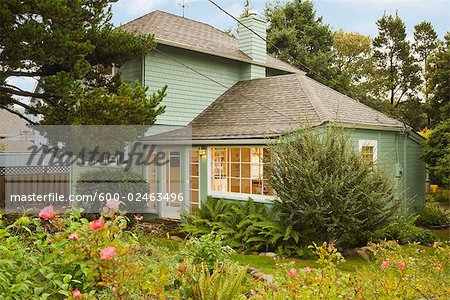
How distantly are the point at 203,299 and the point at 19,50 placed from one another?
6.12 m

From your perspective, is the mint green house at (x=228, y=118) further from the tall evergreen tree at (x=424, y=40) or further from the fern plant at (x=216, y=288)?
the tall evergreen tree at (x=424, y=40)

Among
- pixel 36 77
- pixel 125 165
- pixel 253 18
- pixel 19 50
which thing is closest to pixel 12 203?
pixel 125 165

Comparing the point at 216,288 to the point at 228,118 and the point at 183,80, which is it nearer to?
the point at 228,118

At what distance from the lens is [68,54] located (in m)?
8.00

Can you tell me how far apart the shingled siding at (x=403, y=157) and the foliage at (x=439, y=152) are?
23.9 inches

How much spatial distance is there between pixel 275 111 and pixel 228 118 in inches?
56.7

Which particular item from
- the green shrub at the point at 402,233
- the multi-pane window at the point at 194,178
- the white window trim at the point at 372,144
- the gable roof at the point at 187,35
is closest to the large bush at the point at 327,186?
the green shrub at the point at 402,233

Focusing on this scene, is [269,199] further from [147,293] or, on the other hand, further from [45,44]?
[147,293]

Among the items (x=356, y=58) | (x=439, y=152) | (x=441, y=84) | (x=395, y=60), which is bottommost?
(x=439, y=152)

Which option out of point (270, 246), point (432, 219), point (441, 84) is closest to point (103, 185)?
point (270, 246)

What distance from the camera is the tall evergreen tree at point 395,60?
78.9ft

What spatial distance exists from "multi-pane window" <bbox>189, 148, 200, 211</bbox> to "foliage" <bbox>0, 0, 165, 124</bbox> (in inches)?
116

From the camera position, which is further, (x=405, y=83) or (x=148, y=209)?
(x=405, y=83)

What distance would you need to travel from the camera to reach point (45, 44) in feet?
25.6
